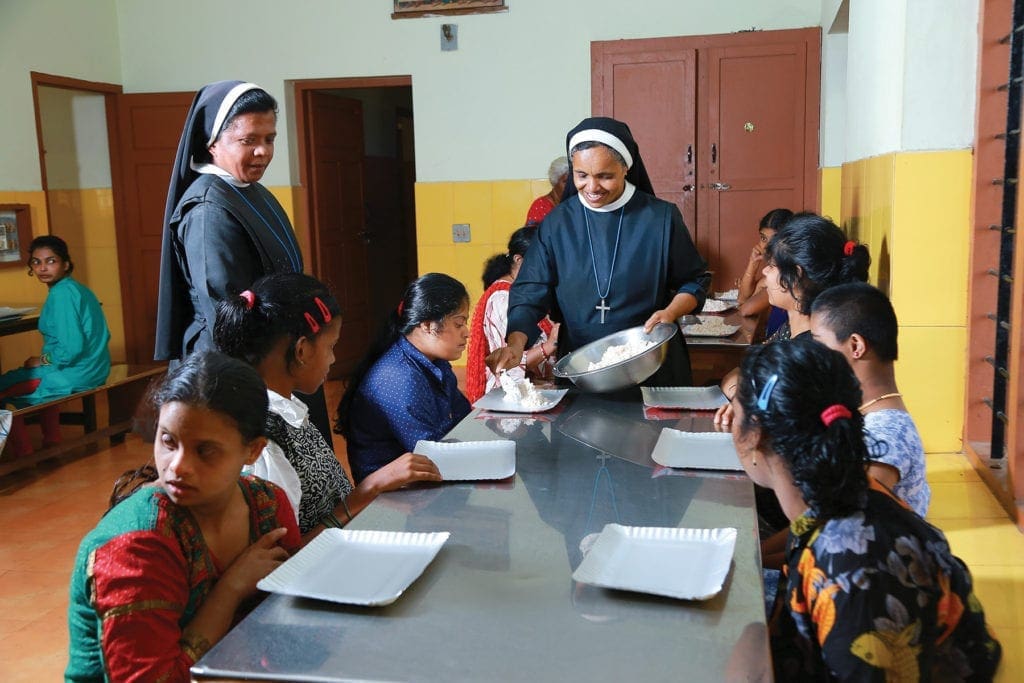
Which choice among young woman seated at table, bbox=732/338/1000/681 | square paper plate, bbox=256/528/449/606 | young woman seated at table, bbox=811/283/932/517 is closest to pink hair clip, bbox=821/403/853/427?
young woman seated at table, bbox=732/338/1000/681

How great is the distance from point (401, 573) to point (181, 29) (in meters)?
6.44

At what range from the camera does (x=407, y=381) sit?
2600 mm

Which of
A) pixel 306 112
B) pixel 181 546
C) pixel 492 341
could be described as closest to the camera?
pixel 181 546

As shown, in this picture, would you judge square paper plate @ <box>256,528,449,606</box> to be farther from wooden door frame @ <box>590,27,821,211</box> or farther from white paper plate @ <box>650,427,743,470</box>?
wooden door frame @ <box>590,27,821,211</box>

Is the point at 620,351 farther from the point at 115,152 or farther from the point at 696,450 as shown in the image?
the point at 115,152

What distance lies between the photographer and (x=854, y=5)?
4512 mm

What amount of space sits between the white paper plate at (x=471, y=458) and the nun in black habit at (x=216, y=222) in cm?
52

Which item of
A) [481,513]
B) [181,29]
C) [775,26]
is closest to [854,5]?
[775,26]

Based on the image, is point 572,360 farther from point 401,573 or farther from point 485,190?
point 485,190

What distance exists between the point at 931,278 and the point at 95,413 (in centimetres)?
460

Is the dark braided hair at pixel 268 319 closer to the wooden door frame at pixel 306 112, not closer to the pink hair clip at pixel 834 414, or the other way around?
the pink hair clip at pixel 834 414

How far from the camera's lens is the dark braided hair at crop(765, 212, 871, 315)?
260 cm

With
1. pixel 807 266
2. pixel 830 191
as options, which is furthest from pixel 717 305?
pixel 807 266

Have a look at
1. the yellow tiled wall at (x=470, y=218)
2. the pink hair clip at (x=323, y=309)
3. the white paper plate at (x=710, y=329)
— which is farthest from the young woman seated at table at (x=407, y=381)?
the yellow tiled wall at (x=470, y=218)
